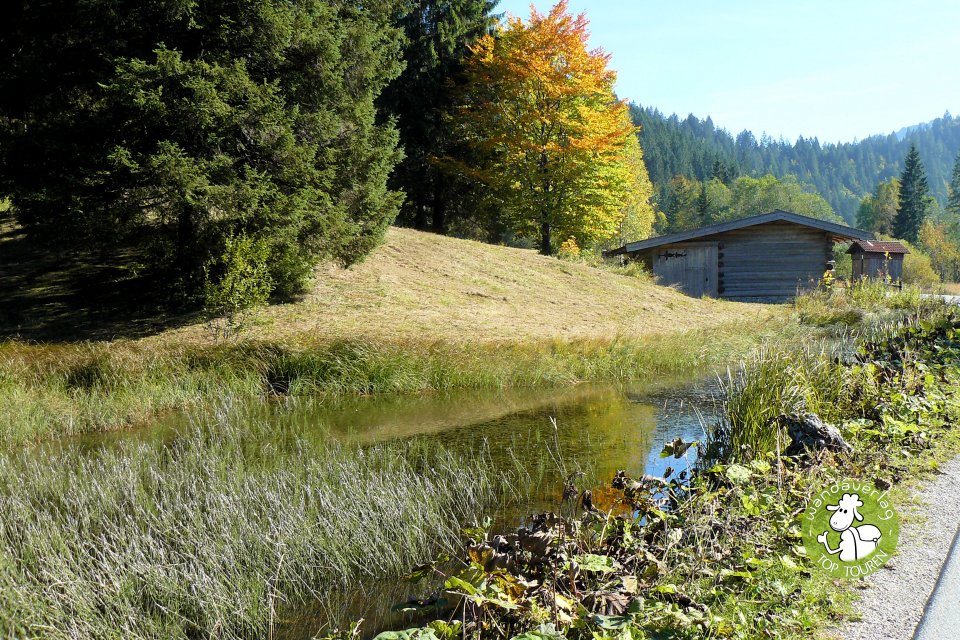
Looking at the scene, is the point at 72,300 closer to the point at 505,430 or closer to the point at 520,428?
the point at 505,430

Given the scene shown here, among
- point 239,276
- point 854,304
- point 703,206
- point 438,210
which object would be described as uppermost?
point 703,206

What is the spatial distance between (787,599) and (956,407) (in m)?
5.01

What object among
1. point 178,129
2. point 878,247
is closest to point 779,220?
point 878,247

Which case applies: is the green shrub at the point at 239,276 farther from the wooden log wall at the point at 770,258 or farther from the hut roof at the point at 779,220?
the wooden log wall at the point at 770,258

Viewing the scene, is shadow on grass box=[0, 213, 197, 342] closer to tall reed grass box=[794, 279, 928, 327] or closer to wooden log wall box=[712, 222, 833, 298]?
tall reed grass box=[794, 279, 928, 327]

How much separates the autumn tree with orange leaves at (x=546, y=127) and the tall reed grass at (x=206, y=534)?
75.8 ft

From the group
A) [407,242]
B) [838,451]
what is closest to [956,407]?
[838,451]

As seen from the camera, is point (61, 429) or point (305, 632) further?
point (61, 429)

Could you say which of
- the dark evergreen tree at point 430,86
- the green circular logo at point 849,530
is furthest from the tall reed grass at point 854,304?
the dark evergreen tree at point 430,86

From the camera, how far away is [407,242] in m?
24.1

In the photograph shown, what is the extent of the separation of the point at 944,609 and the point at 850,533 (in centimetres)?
73

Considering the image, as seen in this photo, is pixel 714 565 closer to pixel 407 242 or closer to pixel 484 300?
pixel 484 300

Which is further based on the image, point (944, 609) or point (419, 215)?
point (419, 215)

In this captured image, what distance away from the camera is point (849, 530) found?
3.93m
